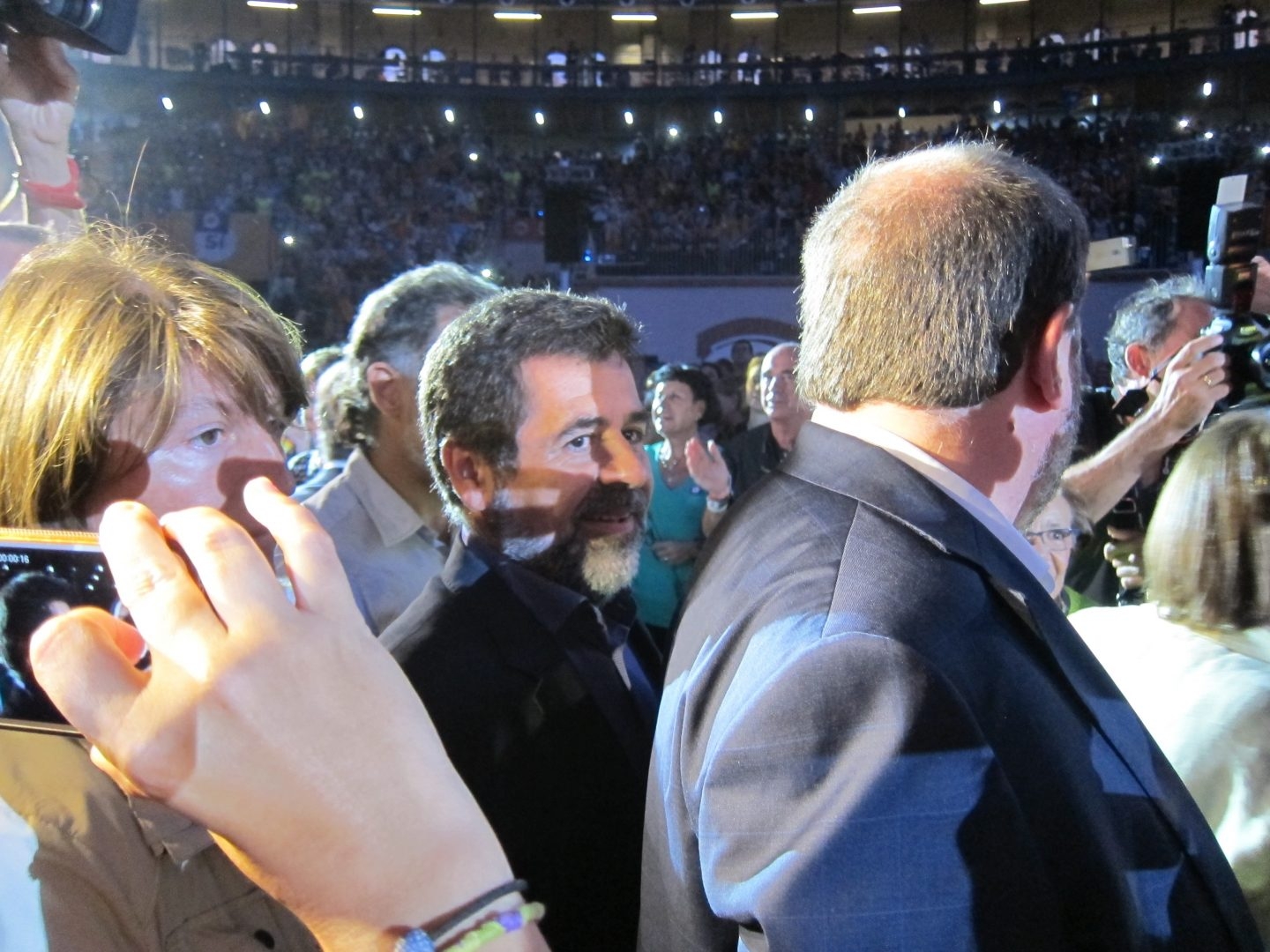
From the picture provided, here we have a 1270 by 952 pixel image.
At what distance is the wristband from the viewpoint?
1.94 metres

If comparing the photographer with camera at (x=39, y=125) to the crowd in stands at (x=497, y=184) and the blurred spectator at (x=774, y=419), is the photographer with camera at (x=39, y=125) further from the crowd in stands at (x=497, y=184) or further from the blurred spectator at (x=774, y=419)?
the crowd in stands at (x=497, y=184)

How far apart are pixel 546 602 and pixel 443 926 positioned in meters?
1.07

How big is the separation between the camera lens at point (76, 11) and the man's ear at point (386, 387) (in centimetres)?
95

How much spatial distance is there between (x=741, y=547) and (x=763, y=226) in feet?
65.5

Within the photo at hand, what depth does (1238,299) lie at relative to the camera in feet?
8.84

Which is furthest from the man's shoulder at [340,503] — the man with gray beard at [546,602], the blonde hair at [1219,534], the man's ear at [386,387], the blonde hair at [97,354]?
the blonde hair at [1219,534]

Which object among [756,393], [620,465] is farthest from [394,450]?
[756,393]

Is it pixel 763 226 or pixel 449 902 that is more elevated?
pixel 763 226

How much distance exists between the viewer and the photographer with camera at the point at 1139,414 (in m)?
2.67

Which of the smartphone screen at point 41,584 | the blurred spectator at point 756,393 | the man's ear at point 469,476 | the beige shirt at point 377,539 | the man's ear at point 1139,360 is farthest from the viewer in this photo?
the blurred spectator at point 756,393

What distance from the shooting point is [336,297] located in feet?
58.5

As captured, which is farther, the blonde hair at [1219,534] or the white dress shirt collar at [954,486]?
the blonde hair at [1219,534]

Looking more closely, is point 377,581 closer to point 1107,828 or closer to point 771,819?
point 771,819

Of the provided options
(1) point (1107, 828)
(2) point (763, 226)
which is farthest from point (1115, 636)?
(2) point (763, 226)
